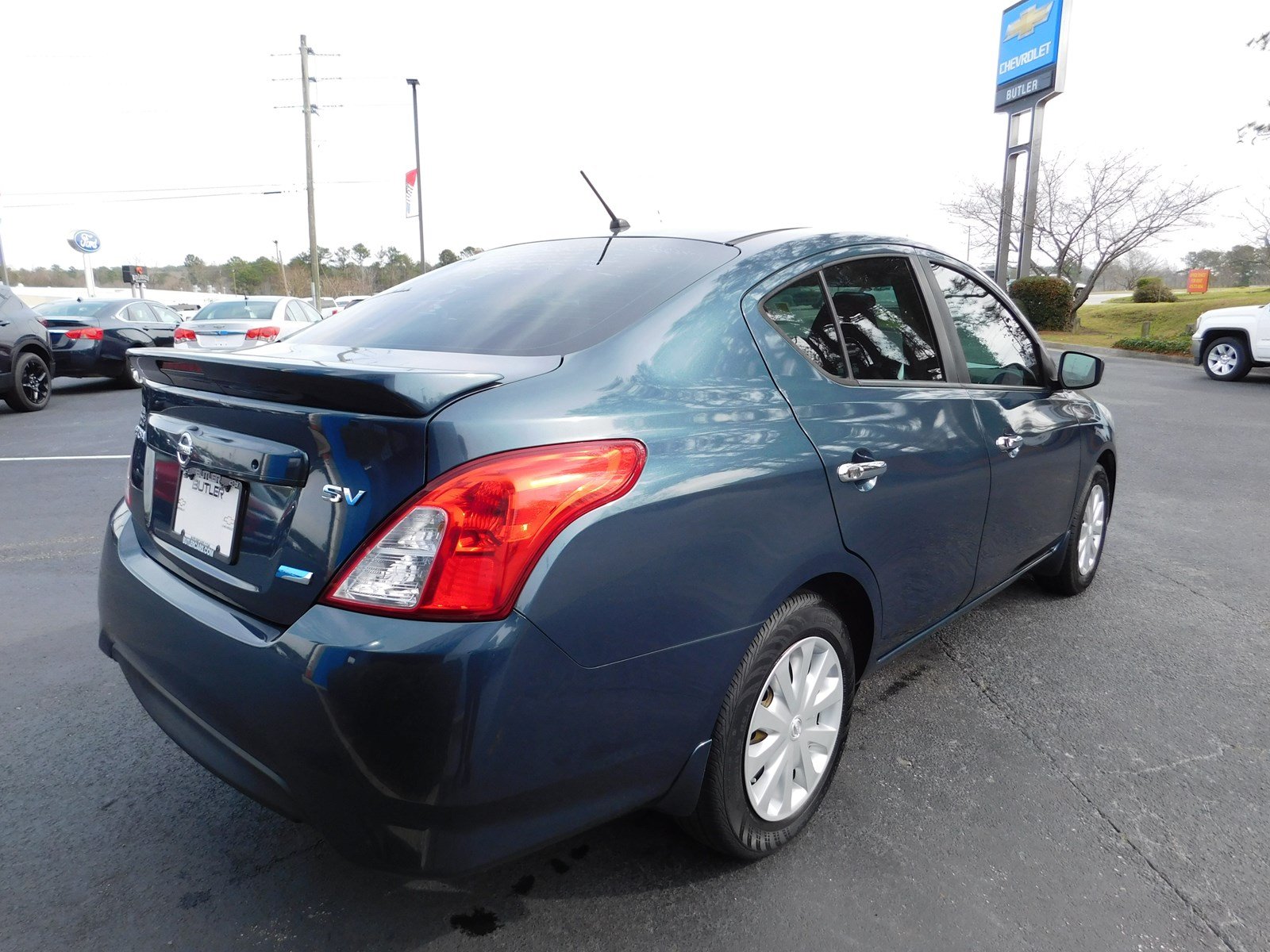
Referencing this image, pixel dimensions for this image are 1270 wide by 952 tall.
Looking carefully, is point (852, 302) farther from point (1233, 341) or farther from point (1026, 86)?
point (1026, 86)

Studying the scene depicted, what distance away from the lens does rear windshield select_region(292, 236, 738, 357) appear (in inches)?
83.5

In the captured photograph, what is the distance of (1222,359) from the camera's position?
14688 millimetres

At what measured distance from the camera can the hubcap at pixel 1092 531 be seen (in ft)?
13.4

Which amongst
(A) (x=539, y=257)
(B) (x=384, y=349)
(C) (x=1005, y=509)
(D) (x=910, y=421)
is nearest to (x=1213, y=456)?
(C) (x=1005, y=509)

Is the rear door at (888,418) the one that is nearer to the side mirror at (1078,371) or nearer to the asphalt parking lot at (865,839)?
the asphalt parking lot at (865,839)

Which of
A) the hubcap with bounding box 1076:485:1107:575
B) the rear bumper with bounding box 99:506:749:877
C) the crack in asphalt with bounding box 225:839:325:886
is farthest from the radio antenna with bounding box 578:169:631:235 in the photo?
the hubcap with bounding box 1076:485:1107:575

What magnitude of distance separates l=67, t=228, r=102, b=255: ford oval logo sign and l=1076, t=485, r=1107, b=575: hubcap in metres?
48.3

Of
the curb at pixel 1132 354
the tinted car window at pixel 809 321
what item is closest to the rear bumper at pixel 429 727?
the tinted car window at pixel 809 321

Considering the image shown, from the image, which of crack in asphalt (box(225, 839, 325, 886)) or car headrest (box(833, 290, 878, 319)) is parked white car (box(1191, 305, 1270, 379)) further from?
crack in asphalt (box(225, 839, 325, 886))

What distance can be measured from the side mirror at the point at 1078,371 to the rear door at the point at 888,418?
99 centimetres

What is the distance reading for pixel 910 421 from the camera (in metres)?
2.52

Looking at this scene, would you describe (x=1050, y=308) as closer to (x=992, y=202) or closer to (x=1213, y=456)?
(x=992, y=202)

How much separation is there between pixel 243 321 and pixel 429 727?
13.4m

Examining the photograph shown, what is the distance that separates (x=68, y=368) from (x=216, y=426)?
13.3m
